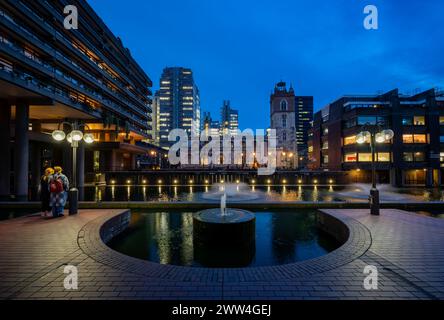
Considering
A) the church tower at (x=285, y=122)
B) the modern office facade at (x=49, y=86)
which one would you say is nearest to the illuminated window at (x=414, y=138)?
the church tower at (x=285, y=122)

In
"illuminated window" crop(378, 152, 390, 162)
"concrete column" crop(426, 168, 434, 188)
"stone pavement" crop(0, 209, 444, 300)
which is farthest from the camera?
"illuminated window" crop(378, 152, 390, 162)

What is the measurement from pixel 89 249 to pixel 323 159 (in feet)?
199

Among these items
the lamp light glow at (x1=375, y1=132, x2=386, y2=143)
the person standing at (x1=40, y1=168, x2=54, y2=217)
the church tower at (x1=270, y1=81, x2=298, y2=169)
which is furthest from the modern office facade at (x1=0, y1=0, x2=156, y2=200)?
the church tower at (x1=270, y1=81, x2=298, y2=169)

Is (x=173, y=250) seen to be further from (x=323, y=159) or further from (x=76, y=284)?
(x=323, y=159)

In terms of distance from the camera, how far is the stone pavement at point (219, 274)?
14.1 feet

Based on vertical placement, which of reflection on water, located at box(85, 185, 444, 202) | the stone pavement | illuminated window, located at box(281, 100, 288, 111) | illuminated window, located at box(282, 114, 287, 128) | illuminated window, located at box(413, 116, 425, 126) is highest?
illuminated window, located at box(281, 100, 288, 111)

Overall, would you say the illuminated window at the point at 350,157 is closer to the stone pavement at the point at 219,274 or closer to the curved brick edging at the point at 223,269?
the stone pavement at the point at 219,274

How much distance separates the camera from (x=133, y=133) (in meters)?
52.7

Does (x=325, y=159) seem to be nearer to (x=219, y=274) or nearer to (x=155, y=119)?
(x=219, y=274)

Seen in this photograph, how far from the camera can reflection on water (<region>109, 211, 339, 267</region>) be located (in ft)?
25.2

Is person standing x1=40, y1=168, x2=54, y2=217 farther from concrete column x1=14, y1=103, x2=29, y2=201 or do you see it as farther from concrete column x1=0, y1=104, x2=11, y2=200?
concrete column x1=0, y1=104, x2=11, y2=200

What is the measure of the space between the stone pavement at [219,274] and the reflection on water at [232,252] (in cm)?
172

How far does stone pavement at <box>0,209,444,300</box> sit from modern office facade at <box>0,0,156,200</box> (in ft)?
65.4

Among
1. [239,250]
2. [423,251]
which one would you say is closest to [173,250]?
[239,250]
